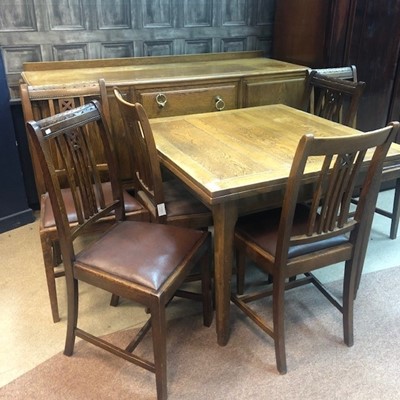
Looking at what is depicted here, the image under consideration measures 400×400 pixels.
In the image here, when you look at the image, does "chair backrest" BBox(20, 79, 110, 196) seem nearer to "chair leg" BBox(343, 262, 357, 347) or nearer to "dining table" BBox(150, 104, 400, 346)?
"dining table" BBox(150, 104, 400, 346)

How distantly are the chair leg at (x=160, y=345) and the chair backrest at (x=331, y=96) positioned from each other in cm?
156

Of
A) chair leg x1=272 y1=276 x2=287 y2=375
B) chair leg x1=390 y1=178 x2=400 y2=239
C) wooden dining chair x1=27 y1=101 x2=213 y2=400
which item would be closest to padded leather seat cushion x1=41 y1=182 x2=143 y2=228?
wooden dining chair x1=27 y1=101 x2=213 y2=400

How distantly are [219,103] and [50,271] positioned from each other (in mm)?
1385

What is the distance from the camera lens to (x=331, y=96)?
2.49 metres

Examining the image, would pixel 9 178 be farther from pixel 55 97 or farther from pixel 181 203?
pixel 181 203

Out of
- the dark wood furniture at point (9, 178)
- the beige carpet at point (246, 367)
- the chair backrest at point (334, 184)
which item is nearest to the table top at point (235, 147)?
the chair backrest at point (334, 184)

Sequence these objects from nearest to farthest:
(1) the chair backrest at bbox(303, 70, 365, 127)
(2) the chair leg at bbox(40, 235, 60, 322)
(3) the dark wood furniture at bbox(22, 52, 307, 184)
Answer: (2) the chair leg at bbox(40, 235, 60, 322)
(1) the chair backrest at bbox(303, 70, 365, 127)
(3) the dark wood furniture at bbox(22, 52, 307, 184)

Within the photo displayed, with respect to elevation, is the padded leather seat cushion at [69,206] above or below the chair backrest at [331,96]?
below

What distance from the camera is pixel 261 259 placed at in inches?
65.9

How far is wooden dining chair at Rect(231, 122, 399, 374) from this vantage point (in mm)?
1401

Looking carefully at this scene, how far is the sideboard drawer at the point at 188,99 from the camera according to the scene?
2436 mm

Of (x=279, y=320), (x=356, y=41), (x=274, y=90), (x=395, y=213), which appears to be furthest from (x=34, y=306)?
(x=356, y=41)

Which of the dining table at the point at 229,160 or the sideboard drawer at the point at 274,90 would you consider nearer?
the dining table at the point at 229,160

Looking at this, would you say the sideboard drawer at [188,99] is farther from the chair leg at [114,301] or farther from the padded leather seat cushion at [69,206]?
the chair leg at [114,301]
